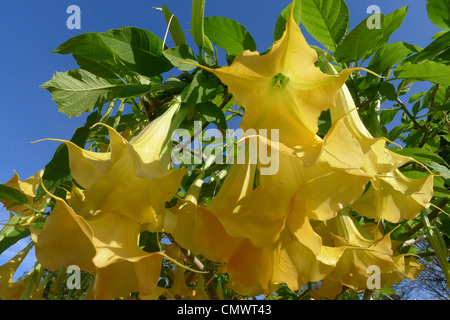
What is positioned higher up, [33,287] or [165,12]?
[165,12]

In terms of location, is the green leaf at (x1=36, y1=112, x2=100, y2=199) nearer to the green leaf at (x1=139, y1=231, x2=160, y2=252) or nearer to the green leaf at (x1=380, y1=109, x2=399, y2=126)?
the green leaf at (x1=139, y1=231, x2=160, y2=252)

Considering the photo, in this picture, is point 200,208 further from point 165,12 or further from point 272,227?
point 165,12

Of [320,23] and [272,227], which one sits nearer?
[272,227]

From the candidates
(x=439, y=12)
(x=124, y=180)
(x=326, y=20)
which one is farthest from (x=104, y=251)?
(x=439, y=12)

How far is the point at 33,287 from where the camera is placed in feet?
3.42

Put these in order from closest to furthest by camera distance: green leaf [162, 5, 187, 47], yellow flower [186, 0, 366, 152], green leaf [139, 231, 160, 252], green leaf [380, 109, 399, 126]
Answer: yellow flower [186, 0, 366, 152] < green leaf [162, 5, 187, 47] < green leaf [139, 231, 160, 252] < green leaf [380, 109, 399, 126]

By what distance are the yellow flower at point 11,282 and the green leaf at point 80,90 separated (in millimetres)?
540

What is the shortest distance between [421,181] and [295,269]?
288mm

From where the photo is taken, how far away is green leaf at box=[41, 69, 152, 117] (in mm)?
751

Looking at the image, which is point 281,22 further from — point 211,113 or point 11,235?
point 11,235

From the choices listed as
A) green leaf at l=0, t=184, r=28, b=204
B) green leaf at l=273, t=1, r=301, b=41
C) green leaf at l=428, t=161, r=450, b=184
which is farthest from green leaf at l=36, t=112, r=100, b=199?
green leaf at l=428, t=161, r=450, b=184

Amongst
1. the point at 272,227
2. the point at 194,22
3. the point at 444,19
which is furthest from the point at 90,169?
the point at 444,19

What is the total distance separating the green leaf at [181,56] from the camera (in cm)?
71

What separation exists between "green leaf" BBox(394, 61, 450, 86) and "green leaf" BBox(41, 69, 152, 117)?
0.58 metres
